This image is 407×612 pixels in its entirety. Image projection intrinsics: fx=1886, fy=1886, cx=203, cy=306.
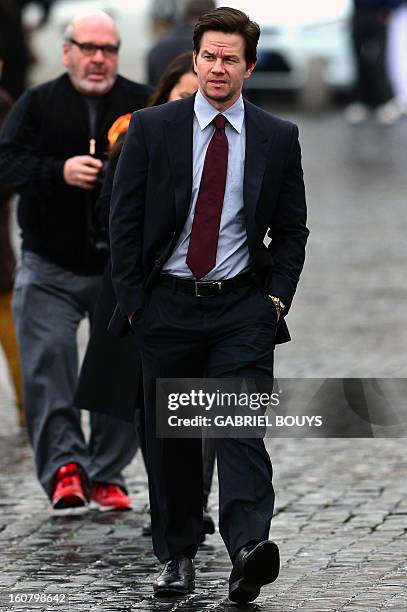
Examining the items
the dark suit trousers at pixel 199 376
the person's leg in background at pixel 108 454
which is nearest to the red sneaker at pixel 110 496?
the person's leg in background at pixel 108 454

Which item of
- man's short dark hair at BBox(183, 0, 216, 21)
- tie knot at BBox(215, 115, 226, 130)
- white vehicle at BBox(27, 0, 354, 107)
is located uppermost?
tie knot at BBox(215, 115, 226, 130)

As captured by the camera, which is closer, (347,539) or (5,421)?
(347,539)

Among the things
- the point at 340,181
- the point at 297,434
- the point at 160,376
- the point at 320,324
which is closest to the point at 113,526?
the point at 297,434

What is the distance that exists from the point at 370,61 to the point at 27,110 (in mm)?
17387

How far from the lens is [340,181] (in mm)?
20641

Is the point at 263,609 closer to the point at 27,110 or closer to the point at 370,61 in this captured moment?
the point at 27,110

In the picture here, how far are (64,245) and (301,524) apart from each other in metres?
1.56

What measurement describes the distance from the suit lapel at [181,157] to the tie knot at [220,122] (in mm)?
89

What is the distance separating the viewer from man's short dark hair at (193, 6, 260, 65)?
6266 mm

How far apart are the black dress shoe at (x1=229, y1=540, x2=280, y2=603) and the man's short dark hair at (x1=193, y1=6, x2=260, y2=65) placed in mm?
1627

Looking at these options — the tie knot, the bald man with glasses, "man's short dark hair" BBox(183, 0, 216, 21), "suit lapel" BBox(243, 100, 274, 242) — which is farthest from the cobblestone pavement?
"man's short dark hair" BBox(183, 0, 216, 21)

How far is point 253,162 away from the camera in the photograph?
6391mm

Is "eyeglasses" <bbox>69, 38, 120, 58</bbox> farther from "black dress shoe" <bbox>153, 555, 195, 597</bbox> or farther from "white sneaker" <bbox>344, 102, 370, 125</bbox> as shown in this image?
"white sneaker" <bbox>344, 102, 370, 125</bbox>

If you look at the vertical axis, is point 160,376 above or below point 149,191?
below
